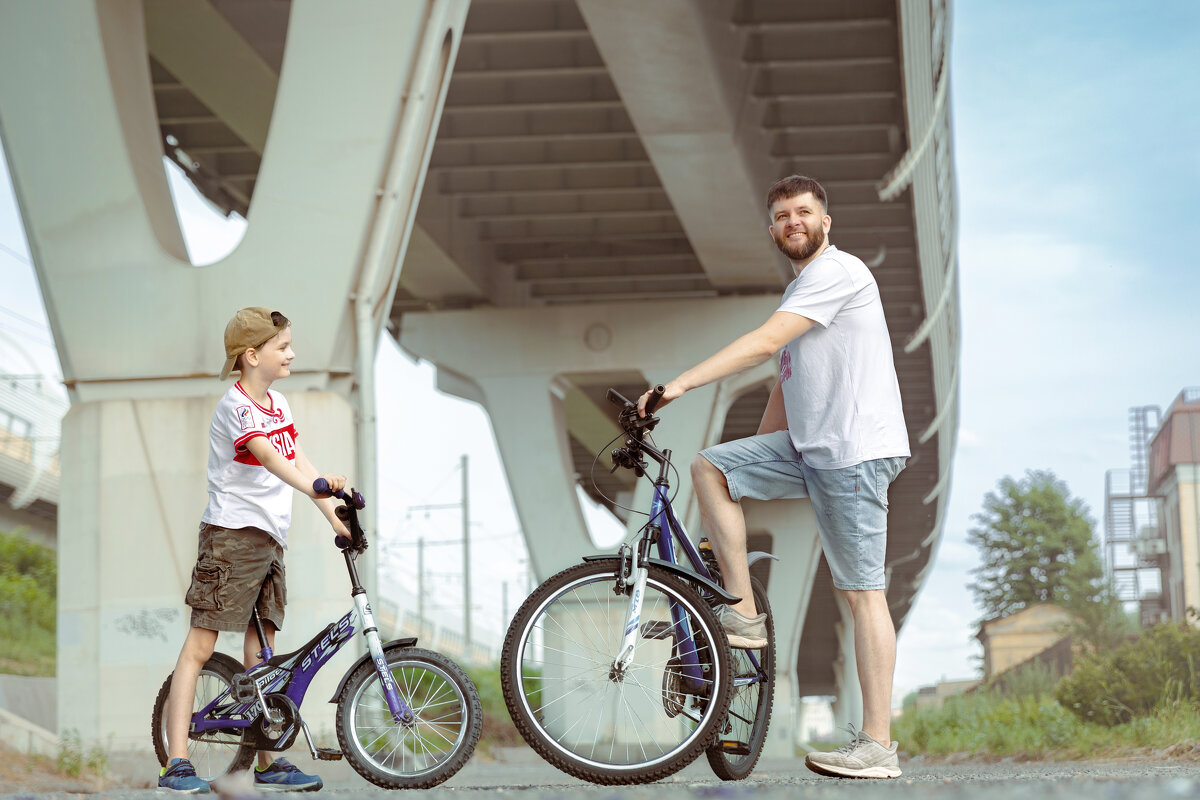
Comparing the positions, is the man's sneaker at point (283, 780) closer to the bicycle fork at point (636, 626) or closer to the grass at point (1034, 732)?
the bicycle fork at point (636, 626)

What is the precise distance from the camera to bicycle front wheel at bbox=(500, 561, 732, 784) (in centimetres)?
429

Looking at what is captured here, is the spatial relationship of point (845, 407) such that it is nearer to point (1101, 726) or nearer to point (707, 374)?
point (707, 374)

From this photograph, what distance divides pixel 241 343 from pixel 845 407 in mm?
2141

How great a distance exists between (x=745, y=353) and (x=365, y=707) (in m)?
1.80

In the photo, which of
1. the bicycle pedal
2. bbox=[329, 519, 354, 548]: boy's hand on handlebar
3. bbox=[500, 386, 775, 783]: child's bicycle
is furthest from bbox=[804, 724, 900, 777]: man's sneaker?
the bicycle pedal

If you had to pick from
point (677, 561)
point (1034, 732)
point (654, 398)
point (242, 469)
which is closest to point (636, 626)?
point (677, 561)

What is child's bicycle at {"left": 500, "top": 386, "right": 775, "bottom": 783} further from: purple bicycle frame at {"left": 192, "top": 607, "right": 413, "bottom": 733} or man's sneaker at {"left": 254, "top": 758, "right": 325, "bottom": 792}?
man's sneaker at {"left": 254, "top": 758, "right": 325, "bottom": 792}

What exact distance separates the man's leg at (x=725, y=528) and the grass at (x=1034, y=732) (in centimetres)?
455

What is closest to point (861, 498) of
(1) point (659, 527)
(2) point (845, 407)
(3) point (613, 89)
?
(2) point (845, 407)

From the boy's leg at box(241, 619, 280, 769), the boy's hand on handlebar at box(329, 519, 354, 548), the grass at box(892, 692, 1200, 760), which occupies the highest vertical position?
Result: the boy's hand on handlebar at box(329, 519, 354, 548)

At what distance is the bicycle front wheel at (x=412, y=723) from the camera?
4.58 m

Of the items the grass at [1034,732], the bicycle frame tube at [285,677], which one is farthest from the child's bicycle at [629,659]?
the grass at [1034,732]

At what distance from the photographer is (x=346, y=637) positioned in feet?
16.0

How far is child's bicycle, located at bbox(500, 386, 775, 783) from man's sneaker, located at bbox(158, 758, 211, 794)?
1099mm
